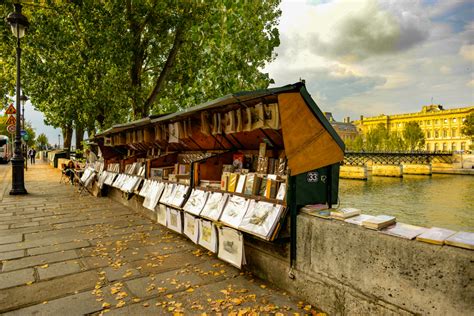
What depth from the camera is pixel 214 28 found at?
29.5 ft

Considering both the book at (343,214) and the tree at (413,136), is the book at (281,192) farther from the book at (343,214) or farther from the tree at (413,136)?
the tree at (413,136)

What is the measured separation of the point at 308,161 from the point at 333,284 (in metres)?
1.49

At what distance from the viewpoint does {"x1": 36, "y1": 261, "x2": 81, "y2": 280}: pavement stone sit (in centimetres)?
456

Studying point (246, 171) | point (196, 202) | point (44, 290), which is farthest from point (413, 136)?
point (44, 290)

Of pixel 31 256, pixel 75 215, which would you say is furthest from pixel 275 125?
pixel 75 215

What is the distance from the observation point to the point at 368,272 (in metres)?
3.09

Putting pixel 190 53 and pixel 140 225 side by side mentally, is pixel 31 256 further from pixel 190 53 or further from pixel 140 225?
pixel 190 53

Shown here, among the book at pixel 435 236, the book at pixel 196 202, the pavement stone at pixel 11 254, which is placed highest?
the book at pixel 435 236

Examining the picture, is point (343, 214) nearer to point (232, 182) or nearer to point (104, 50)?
point (232, 182)

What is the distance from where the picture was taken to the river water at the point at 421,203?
79.5ft

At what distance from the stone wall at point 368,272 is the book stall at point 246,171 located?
32 centimetres

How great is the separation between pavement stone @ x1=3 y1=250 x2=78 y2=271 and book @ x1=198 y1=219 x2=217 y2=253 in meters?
2.20

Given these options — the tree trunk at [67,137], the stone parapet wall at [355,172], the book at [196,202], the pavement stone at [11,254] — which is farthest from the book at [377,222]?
the stone parapet wall at [355,172]

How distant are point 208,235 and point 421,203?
3230cm
